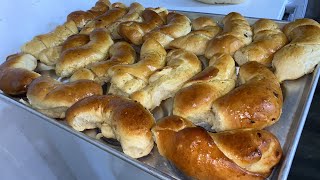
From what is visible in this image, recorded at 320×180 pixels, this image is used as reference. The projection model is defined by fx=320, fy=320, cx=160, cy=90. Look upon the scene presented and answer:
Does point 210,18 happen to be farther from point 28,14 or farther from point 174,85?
point 28,14

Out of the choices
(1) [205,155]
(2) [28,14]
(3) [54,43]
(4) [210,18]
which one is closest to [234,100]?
(1) [205,155]

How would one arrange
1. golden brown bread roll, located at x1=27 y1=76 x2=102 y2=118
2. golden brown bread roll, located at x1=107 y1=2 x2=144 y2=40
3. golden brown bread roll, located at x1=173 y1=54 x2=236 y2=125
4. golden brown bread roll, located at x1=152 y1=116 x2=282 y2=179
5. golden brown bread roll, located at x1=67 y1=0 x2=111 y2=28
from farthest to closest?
1. golden brown bread roll, located at x1=67 y1=0 x2=111 y2=28
2. golden brown bread roll, located at x1=107 y1=2 x2=144 y2=40
3. golden brown bread roll, located at x1=27 y1=76 x2=102 y2=118
4. golden brown bread roll, located at x1=173 y1=54 x2=236 y2=125
5. golden brown bread roll, located at x1=152 y1=116 x2=282 y2=179

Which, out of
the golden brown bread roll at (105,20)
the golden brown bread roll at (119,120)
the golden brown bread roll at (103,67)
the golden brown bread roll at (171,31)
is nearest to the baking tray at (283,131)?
the golden brown bread roll at (119,120)

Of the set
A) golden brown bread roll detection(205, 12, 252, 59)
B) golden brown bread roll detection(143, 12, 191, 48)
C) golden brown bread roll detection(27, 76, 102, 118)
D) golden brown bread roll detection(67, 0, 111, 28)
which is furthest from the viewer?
golden brown bread roll detection(67, 0, 111, 28)

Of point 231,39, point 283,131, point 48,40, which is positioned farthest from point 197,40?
point 48,40

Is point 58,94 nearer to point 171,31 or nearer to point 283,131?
point 171,31

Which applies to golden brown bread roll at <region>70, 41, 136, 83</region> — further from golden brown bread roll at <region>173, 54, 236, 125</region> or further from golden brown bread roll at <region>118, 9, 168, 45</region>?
golden brown bread roll at <region>173, 54, 236, 125</region>

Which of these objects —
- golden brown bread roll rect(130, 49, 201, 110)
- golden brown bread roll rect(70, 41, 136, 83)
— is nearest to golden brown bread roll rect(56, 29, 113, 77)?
golden brown bread roll rect(70, 41, 136, 83)
